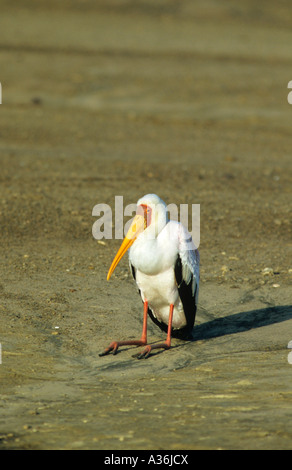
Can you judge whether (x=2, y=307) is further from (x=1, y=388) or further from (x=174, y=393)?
(x=174, y=393)

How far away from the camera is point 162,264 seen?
19.9 feet

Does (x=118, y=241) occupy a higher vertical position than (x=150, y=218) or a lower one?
lower

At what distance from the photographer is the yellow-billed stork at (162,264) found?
603cm

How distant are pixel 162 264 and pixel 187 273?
21cm

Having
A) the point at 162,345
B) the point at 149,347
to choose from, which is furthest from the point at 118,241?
the point at 149,347

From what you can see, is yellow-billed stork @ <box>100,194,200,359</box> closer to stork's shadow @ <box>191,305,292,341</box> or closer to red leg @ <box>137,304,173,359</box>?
red leg @ <box>137,304,173,359</box>

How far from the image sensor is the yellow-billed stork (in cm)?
603

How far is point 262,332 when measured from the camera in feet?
21.0

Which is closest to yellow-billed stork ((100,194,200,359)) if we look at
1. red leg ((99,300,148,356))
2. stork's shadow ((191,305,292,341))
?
red leg ((99,300,148,356))

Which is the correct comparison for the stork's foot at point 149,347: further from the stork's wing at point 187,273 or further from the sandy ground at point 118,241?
the stork's wing at point 187,273

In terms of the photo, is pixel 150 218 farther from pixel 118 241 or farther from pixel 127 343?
pixel 118 241

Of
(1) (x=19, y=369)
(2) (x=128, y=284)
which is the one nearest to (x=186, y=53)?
(2) (x=128, y=284)

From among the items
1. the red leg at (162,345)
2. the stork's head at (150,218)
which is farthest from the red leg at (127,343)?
the stork's head at (150,218)

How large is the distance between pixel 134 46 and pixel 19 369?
19.0m
